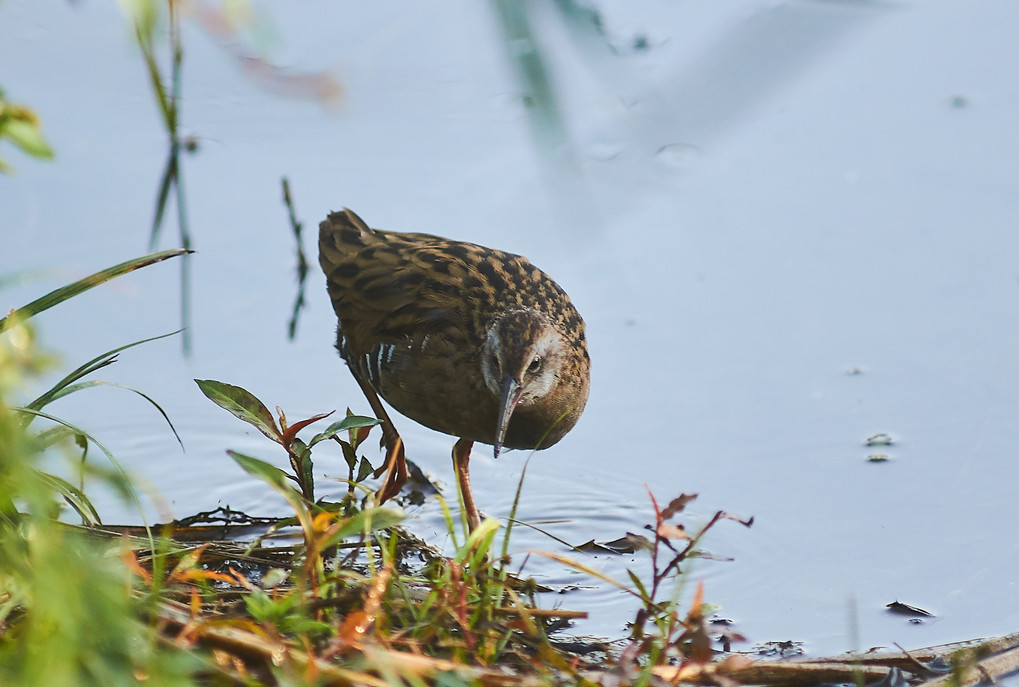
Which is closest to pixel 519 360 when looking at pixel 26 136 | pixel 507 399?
pixel 507 399

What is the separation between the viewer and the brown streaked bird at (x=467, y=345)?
3.77 m

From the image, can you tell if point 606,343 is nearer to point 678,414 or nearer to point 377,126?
point 678,414

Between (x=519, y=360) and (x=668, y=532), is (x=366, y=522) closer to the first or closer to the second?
(x=668, y=532)

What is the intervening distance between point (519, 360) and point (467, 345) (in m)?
0.31

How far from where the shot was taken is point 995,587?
3.36 metres

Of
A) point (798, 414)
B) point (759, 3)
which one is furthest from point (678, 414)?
point (759, 3)

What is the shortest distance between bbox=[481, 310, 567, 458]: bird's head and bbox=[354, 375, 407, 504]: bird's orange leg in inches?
12.1

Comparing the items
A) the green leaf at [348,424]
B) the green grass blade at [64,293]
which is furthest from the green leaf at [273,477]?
the green grass blade at [64,293]

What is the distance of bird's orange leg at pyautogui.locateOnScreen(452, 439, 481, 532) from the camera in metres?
3.58

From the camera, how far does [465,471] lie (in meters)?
3.91

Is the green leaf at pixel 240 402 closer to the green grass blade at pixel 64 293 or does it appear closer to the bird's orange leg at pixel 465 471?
the green grass blade at pixel 64 293

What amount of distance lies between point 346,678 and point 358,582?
0.62 m

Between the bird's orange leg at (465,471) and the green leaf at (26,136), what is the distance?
142 centimetres

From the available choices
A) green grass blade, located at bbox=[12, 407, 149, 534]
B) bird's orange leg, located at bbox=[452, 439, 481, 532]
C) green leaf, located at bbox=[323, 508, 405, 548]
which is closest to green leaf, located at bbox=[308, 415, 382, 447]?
green leaf, located at bbox=[323, 508, 405, 548]
